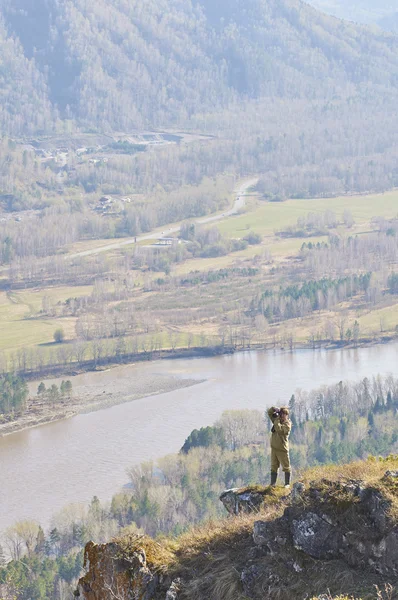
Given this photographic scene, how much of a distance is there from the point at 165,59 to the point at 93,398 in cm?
13183

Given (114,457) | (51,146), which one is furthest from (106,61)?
(114,457)

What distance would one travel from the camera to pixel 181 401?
1876 inches

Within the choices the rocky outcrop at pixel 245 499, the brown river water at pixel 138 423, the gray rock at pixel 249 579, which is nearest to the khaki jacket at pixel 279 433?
the rocky outcrop at pixel 245 499

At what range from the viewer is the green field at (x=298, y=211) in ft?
299

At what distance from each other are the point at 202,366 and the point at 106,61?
405 feet

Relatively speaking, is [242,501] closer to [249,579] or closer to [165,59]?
[249,579]

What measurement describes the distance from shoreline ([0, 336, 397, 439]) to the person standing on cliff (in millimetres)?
32417

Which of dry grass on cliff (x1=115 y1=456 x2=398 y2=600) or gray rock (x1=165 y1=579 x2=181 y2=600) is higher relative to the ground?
dry grass on cliff (x1=115 y1=456 x2=398 y2=600)

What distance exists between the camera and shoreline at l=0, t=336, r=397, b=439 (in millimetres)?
45375

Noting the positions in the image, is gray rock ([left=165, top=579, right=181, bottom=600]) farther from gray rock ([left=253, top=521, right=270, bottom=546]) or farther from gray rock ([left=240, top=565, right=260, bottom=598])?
gray rock ([left=253, top=521, right=270, bottom=546])

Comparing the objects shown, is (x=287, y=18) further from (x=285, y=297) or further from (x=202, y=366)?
(x=202, y=366)

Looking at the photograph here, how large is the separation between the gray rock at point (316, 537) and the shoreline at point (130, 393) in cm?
3397

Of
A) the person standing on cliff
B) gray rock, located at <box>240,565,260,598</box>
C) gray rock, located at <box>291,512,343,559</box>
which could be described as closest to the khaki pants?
the person standing on cliff

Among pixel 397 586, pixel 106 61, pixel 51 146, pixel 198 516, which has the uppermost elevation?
pixel 106 61
